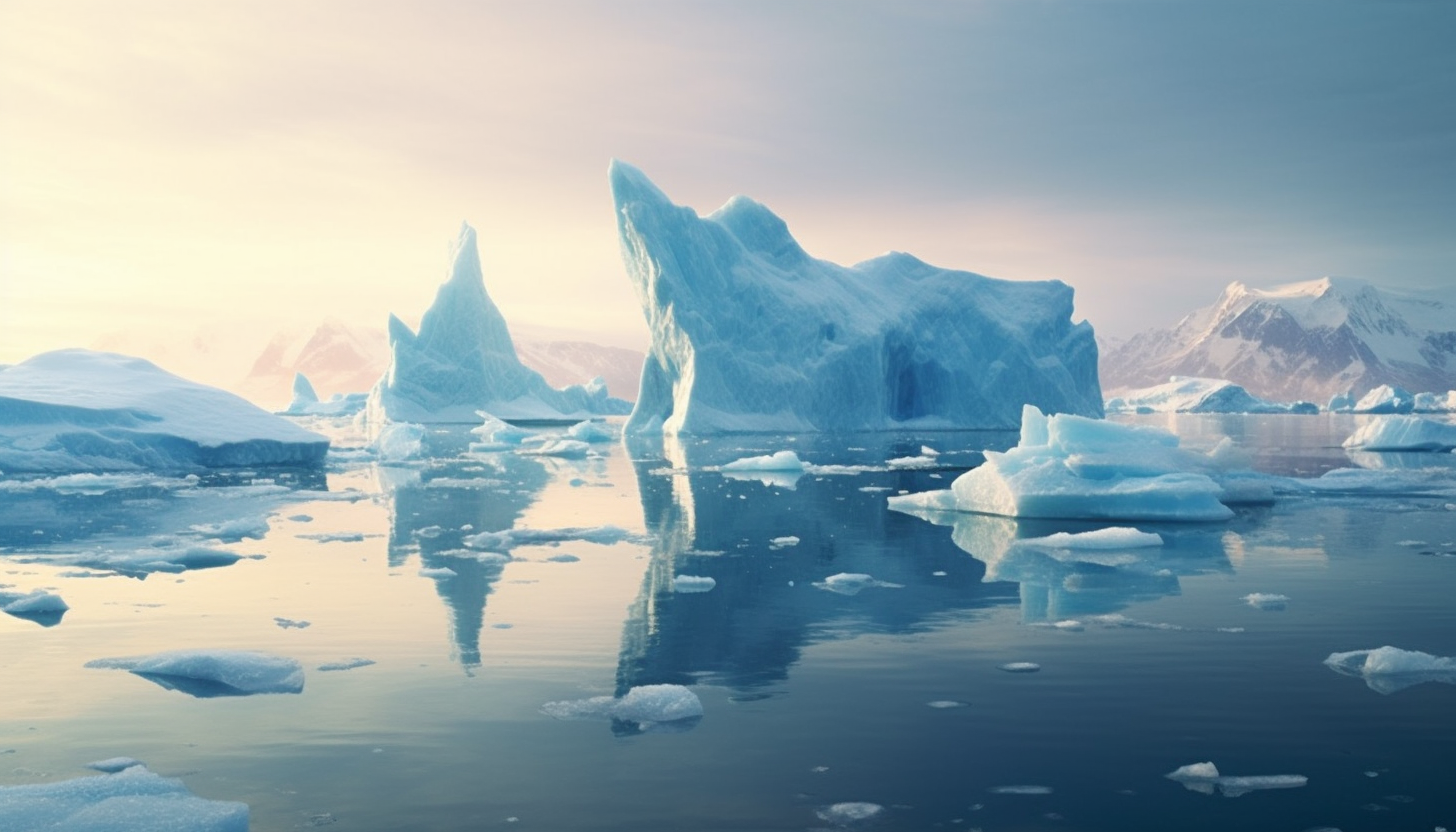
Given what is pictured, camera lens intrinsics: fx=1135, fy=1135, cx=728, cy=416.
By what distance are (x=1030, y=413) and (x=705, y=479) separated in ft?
26.0

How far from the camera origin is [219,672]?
7055 mm

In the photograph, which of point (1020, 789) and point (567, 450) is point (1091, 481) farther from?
point (567, 450)

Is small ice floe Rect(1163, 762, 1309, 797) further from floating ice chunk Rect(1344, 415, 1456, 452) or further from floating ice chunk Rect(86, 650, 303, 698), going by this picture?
floating ice chunk Rect(1344, 415, 1456, 452)

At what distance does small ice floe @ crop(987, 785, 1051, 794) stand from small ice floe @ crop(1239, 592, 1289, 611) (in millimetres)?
5115

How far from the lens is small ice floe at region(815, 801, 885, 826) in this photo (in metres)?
4.69

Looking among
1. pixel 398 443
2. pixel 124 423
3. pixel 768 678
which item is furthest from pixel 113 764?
pixel 398 443

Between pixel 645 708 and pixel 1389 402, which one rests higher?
pixel 1389 402

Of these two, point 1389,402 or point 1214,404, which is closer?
point 1389,402

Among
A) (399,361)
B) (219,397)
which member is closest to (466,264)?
(399,361)

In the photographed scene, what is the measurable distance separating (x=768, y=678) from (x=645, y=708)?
1099 mm

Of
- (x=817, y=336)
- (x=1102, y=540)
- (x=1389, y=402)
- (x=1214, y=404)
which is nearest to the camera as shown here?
(x=1102, y=540)

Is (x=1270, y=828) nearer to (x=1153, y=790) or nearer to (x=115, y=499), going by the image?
(x=1153, y=790)

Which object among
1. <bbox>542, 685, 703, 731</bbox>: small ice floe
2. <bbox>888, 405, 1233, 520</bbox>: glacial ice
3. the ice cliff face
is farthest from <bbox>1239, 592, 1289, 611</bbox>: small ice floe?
the ice cliff face

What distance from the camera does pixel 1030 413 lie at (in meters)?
17.7
